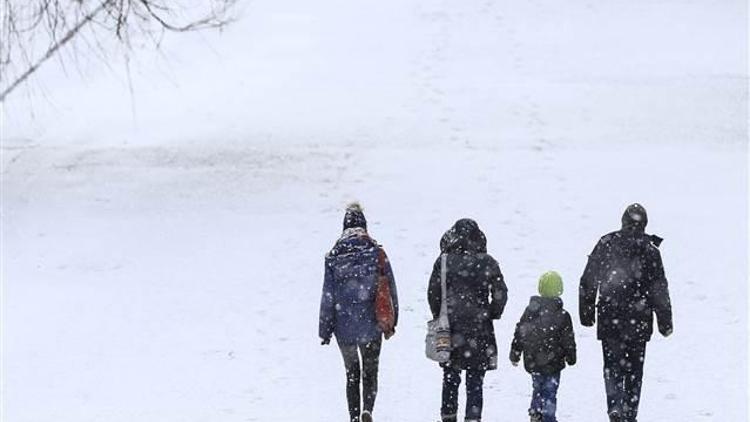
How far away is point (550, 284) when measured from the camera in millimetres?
8398

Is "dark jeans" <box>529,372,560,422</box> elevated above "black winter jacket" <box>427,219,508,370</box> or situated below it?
below

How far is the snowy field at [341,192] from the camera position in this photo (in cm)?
1073

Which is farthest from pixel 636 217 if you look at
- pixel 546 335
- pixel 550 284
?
pixel 546 335

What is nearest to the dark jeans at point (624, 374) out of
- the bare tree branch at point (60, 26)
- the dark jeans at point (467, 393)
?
the dark jeans at point (467, 393)

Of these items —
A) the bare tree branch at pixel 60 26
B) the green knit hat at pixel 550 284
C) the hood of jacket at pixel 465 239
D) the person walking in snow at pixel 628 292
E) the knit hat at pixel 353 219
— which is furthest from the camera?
the bare tree branch at pixel 60 26

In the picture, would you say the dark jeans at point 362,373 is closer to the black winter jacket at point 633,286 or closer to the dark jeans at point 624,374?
the black winter jacket at point 633,286

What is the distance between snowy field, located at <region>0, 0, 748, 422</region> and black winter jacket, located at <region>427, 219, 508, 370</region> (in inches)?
49.6

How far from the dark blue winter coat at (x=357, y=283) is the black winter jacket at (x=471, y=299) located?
1.41ft

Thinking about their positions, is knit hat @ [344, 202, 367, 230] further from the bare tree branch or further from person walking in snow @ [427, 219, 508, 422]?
the bare tree branch

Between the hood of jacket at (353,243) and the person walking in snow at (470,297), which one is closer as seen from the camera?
the person walking in snow at (470,297)

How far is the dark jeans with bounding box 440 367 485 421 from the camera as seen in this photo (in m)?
8.63

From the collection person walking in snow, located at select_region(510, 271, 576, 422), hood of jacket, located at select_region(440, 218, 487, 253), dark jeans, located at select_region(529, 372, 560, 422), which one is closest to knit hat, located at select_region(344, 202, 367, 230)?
hood of jacket, located at select_region(440, 218, 487, 253)

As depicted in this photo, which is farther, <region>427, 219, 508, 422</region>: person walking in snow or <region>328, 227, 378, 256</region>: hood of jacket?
<region>328, 227, 378, 256</region>: hood of jacket

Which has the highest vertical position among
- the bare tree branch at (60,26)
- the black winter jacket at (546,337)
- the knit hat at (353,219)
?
the bare tree branch at (60,26)
